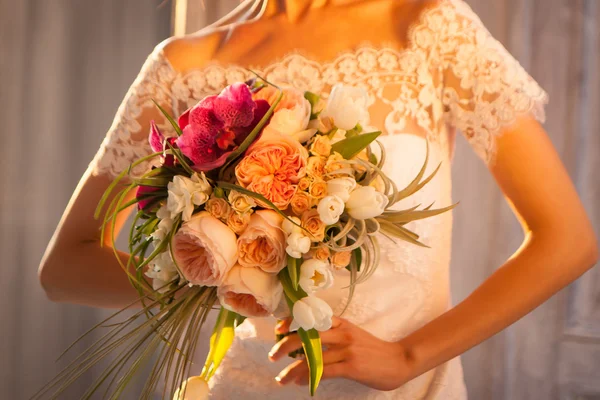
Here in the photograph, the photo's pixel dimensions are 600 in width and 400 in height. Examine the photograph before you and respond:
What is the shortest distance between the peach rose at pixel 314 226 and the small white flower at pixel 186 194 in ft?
0.45

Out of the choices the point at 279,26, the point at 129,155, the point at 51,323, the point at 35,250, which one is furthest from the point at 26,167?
the point at 279,26

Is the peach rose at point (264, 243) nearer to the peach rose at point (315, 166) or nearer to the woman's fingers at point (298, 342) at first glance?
the peach rose at point (315, 166)

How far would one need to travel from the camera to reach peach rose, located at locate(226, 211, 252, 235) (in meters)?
0.92

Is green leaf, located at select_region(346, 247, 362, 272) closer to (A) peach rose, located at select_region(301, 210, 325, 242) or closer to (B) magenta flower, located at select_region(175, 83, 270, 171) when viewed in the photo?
(A) peach rose, located at select_region(301, 210, 325, 242)

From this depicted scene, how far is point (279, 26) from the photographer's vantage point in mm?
1586

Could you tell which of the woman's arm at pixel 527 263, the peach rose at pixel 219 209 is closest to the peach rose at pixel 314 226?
the peach rose at pixel 219 209

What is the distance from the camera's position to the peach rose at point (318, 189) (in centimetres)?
92

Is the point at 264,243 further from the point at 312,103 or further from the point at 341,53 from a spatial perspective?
the point at 341,53

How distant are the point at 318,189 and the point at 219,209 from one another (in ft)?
0.44

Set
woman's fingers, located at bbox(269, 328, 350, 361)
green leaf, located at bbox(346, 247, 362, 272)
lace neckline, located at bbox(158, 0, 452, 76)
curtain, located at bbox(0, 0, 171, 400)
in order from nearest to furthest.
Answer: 1. green leaf, located at bbox(346, 247, 362, 272)
2. woman's fingers, located at bbox(269, 328, 350, 361)
3. lace neckline, located at bbox(158, 0, 452, 76)
4. curtain, located at bbox(0, 0, 171, 400)

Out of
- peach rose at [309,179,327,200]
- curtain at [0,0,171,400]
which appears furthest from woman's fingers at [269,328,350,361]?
curtain at [0,0,171,400]

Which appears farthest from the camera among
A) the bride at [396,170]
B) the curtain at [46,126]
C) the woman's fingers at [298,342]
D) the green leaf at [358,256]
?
the curtain at [46,126]

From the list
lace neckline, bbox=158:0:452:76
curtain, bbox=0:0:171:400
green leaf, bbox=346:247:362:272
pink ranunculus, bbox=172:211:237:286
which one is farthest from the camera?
curtain, bbox=0:0:171:400

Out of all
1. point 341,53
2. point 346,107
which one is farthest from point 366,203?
point 341,53
